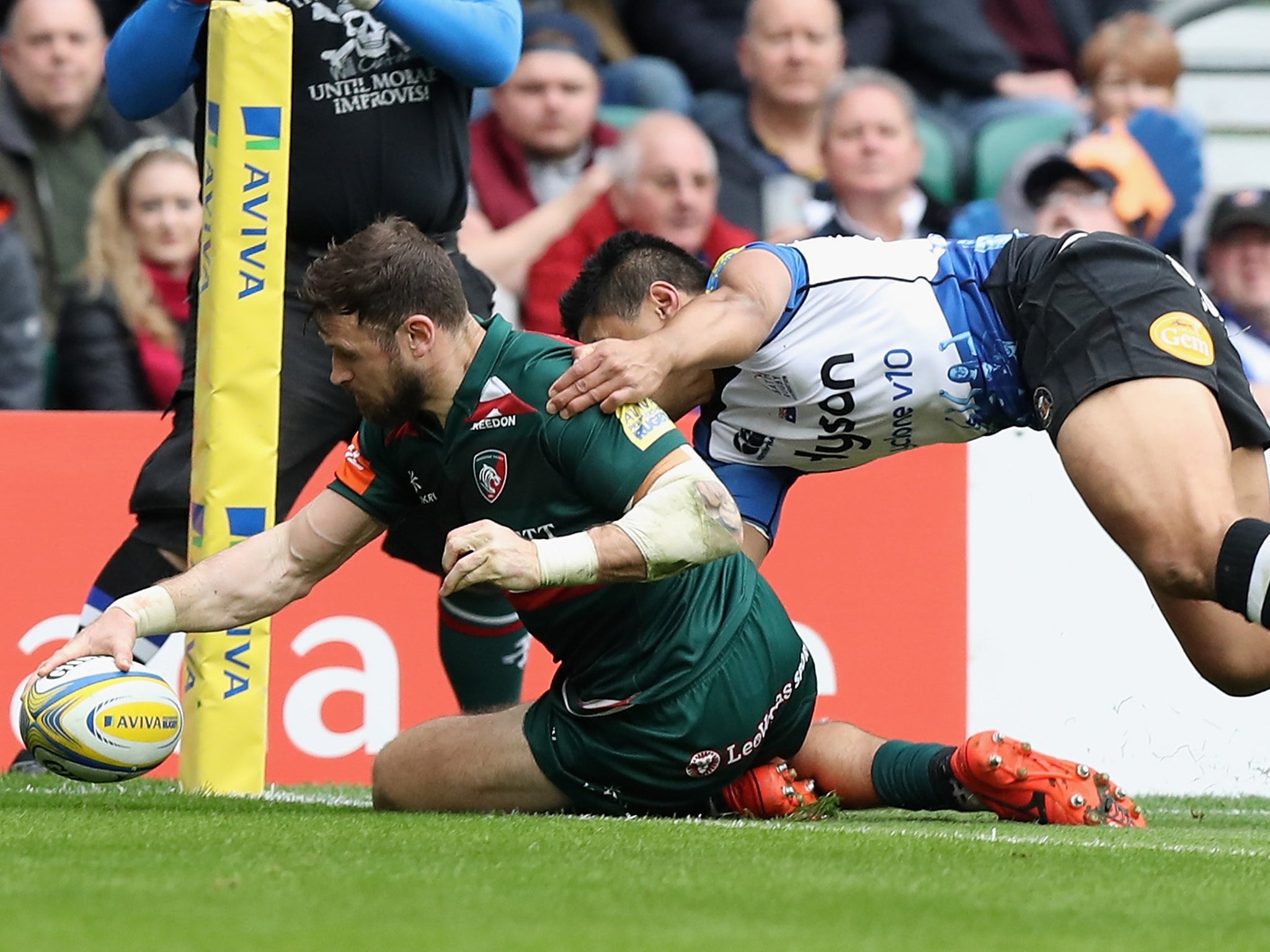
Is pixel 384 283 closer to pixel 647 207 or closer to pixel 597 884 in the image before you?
pixel 597 884

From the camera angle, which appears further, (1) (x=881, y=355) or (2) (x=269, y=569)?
(1) (x=881, y=355)

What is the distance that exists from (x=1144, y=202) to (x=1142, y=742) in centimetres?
356

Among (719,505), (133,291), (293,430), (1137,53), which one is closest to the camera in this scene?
(719,505)

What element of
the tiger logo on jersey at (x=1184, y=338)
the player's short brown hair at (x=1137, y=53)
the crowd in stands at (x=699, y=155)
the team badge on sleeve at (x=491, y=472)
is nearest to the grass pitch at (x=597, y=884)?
the team badge on sleeve at (x=491, y=472)

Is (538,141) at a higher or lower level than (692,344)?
higher

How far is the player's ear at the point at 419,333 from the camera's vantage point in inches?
162

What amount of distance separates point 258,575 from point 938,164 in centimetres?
544

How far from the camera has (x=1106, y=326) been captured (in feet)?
14.5

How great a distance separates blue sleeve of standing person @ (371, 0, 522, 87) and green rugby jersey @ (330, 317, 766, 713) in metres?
0.86

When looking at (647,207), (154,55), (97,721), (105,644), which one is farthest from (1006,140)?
(97,721)

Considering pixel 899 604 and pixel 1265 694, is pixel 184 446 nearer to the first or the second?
pixel 899 604

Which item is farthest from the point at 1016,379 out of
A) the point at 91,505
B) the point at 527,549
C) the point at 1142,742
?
the point at 91,505

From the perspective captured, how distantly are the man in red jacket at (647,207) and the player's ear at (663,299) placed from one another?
114 inches

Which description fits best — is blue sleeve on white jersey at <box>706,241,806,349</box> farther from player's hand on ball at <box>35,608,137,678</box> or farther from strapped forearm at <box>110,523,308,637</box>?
player's hand on ball at <box>35,608,137,678</box>
